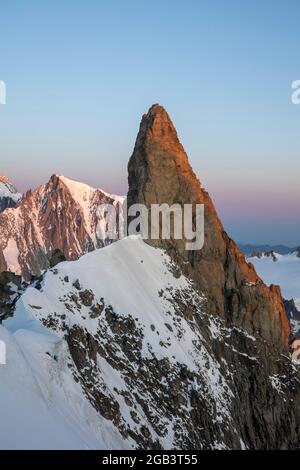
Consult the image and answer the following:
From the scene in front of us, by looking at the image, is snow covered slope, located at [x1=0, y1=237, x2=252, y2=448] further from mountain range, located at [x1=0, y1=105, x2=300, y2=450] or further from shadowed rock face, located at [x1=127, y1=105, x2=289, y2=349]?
shadowed rock face, located at [x1=127, y1=105, x2=289, y2=349]

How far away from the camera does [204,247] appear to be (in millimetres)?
112875

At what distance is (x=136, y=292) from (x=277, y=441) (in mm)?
30906

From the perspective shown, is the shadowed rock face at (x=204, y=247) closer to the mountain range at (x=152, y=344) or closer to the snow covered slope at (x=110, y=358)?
the mountain range at (x=152, y=344)

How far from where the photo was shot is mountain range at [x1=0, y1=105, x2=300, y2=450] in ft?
194

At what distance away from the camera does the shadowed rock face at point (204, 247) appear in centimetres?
11050

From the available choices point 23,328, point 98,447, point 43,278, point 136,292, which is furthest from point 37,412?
point 136,292

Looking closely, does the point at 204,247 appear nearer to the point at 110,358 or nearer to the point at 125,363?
the point at 125,363

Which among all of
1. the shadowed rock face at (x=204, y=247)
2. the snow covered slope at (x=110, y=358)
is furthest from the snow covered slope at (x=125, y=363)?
the shadowed rock face at (x=204, y=247)

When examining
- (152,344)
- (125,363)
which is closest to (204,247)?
(152,344)

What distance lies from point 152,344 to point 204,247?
96.6ft

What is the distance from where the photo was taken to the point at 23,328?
218 ft

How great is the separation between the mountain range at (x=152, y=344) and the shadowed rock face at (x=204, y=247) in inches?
7.8

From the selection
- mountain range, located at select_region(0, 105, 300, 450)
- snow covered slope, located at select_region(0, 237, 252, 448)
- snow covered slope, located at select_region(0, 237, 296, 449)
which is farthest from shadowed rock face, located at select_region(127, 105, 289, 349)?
snow covered slope, located at select_region(0, 237, 252, 448)

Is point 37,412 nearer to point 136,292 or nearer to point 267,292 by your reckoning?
point 136,292
